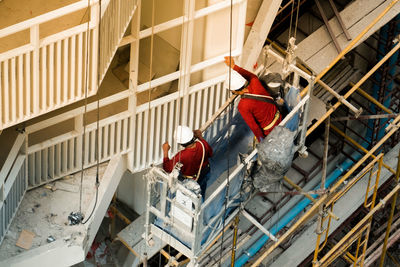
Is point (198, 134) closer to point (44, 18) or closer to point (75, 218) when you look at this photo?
point (75, 218)

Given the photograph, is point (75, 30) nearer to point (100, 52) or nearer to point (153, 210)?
point (100, 52)

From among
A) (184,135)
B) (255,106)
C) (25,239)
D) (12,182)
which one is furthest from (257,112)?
(25,239)

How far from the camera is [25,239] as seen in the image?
17953mm

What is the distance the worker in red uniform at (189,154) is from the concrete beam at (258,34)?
→ 2.99 m

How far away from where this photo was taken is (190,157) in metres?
17.3

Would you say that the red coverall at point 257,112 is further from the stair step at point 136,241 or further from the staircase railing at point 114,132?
the stair step at point 136,241

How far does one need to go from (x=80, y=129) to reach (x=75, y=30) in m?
2.82

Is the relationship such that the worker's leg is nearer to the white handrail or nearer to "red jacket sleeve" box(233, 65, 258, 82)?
"red jacket sleeve" box(233, 65, 258, 82)

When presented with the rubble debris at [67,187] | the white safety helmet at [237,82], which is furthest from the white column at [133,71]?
the white safety helmet at [237,82]

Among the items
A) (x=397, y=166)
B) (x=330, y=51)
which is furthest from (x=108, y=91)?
(x=397, y=166)

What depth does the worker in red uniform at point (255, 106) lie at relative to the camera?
17516mm

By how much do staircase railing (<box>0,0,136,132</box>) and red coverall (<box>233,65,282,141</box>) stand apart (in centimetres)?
227

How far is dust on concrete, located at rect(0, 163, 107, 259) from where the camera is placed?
18.0 meters

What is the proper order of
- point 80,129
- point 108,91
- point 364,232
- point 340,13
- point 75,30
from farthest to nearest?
point 364,232
point 340,13
point 108,91
point 80,129
point 75,30
